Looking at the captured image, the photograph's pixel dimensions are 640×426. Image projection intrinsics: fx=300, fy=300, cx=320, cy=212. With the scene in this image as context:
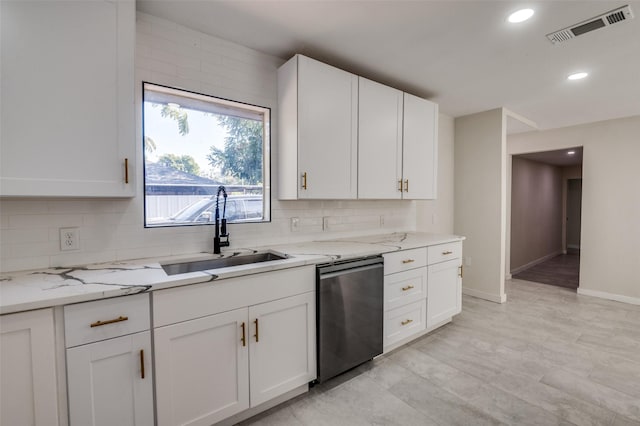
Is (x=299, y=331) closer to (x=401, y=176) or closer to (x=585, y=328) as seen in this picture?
(x=401, y=176)

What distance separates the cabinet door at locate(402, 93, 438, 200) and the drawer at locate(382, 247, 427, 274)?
0.66 m

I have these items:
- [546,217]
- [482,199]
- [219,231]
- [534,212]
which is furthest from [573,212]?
[219,231]

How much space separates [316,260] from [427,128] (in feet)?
7.03

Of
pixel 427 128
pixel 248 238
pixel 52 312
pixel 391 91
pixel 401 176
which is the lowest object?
pixel 52 312

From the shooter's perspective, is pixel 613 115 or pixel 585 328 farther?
pixel 613 115

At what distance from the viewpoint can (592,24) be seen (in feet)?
6.48

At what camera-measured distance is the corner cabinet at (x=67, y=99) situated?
1330mm

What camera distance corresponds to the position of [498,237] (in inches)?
152

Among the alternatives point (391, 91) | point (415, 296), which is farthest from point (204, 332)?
point (391, 91)

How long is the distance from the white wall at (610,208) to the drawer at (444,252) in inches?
104

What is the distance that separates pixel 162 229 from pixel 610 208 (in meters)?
5.47

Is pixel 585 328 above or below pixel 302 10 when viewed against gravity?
below

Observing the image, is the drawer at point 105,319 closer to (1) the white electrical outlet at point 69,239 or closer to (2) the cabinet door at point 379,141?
(1) the white electrical outlet at point 69,239

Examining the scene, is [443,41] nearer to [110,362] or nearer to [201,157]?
[201,157]
